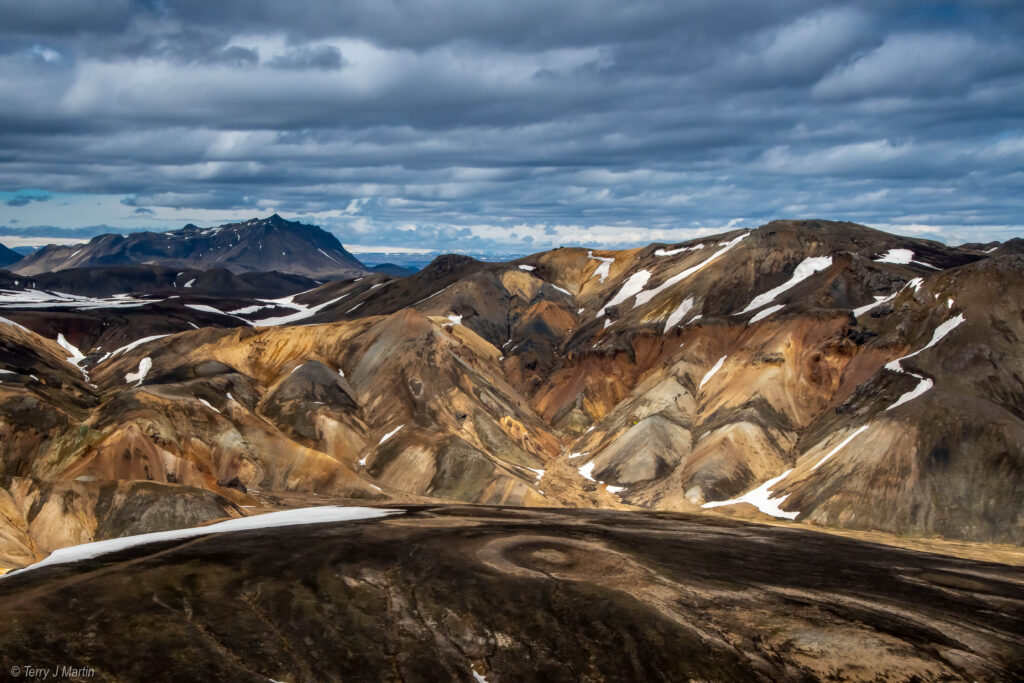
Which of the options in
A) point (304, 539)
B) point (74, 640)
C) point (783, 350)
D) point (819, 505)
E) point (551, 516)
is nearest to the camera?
point (74, 640)

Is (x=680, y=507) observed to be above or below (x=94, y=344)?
below

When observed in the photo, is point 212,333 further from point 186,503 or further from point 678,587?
point 678,587

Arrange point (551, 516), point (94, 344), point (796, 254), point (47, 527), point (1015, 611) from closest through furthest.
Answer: point (1015, 611) < point (551, 516) < point (47, 527) < point (796, 254) < point (94, 344)

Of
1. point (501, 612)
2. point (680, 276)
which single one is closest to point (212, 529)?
point (501, 612)

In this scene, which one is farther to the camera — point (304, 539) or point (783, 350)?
point (783, 350)

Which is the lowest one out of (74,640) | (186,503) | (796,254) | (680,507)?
(680,507)

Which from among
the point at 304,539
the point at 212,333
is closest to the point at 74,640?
the point at 304,539

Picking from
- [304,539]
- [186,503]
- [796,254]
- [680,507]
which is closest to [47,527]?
[186,503]

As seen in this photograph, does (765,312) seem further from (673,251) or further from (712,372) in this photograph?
(673,251)
